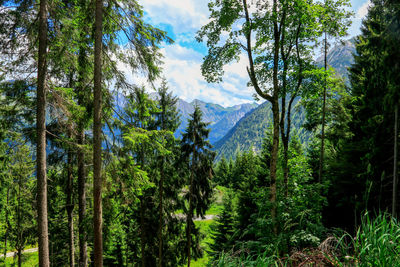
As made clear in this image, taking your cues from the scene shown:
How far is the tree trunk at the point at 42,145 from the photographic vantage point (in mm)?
6788

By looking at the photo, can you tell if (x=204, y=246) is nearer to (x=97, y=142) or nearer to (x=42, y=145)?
(x=97, y=142)

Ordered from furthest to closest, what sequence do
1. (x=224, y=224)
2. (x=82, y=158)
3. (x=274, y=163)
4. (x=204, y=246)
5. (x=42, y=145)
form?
(x=224, y=224)
(x=204, y=246)
(x=82, y=158)
(x=274, y=163)
(x=42, y=145)

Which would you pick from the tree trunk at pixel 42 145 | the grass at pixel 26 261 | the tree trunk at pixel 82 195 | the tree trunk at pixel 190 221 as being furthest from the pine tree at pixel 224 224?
the tree trunk at pixel 42 145

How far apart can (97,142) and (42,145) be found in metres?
1.73

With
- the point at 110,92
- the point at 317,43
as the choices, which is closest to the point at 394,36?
the point at 110,92

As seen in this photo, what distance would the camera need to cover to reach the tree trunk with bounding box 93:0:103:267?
255 inches

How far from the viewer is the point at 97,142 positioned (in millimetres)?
6723

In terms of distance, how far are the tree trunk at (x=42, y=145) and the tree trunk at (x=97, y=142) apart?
5.31ft

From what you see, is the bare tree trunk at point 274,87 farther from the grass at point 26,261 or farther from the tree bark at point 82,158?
the grass at point 26,261

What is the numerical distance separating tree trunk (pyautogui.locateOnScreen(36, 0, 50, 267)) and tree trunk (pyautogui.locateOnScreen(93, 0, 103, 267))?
1.62m

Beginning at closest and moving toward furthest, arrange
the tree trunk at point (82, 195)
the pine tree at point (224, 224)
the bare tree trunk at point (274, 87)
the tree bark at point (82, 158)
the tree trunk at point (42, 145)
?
the tree trunk at point (42, 145) → the tree bark at point (82, 158) → the bare tree trunk at point (274, 87) → the tree trunk at point (82, 195) → the pine tree at point (224, 224)

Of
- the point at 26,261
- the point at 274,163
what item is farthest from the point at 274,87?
the point at 26,261

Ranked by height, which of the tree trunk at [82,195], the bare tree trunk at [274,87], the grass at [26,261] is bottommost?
the grass at [26,261]

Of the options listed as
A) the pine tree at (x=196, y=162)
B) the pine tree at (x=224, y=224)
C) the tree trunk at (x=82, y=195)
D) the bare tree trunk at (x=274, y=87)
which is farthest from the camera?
the pine tree at (x=224, y=224)
